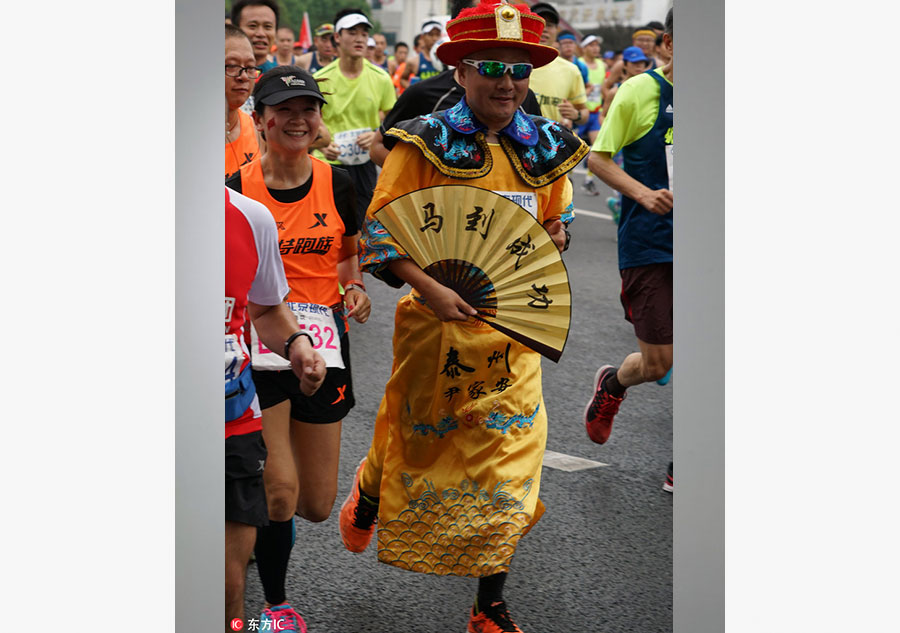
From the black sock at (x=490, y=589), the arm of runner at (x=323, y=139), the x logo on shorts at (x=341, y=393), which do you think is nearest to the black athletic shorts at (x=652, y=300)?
the x logo on shorts at (x=341, y=393)

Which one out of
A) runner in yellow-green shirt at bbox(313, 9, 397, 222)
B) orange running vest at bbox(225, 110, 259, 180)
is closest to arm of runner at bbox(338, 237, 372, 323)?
orange running vest at bbox(225, 110, 259, 180)

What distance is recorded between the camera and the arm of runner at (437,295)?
331cm

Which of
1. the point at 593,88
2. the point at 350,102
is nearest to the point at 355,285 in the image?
the point at 350,102

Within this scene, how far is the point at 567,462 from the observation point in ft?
18.0

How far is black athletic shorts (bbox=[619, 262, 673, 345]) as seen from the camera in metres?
4.85

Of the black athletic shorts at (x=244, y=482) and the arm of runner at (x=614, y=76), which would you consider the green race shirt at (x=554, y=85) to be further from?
the black athletic shorts at (x=244, y=482)

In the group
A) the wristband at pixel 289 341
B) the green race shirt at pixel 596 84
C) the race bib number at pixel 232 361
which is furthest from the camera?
the green race shirt at pixel 596 84

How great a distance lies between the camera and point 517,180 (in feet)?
11.5

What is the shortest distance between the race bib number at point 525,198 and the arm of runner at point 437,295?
0.36 meters

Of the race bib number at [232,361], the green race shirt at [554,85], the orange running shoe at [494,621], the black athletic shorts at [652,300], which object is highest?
the green race shirt at [554,85]

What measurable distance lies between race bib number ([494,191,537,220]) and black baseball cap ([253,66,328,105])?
0.70m

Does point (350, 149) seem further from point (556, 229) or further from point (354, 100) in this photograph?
point (556, 229)
